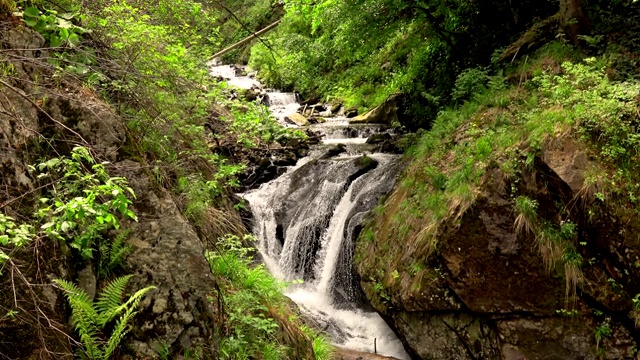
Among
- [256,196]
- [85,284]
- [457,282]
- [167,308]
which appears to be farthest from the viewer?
[256,196]

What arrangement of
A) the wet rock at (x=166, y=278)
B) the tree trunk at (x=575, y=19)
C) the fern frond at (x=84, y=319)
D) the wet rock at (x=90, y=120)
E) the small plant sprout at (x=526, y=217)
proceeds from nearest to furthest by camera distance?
the fern frond at (x=84, y=319) < the wet rock at (x=166, y=278) < the wet rock at (x=90, y=120) < the small plant sprout at (x=526, y=217) < the tree trunk at (x=575, y=19)

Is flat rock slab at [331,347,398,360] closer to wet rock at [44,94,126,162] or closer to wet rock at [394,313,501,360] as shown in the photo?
A: wet rock at [394,313,501,360]

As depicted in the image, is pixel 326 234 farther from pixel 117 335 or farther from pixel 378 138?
pixel 117 335

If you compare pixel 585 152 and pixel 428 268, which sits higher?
pixel 585 152

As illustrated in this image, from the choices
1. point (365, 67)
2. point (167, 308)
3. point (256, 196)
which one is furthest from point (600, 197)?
Result: point (365, 67)

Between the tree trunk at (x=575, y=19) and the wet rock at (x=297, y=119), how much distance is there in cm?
1011

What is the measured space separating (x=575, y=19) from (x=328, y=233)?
6215 millimetres

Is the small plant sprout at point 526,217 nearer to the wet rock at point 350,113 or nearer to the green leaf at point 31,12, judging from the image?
the green leaf at point 31,12

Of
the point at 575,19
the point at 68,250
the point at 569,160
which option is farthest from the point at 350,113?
the point at 68,250

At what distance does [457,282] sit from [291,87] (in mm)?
18458

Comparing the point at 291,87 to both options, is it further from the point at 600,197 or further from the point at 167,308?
the point at 167,308

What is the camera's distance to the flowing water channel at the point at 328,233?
8.19 meters

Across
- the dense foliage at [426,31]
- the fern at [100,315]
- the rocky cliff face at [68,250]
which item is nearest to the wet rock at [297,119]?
the dense foliage at [426,31]

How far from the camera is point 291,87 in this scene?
76.6 ft
